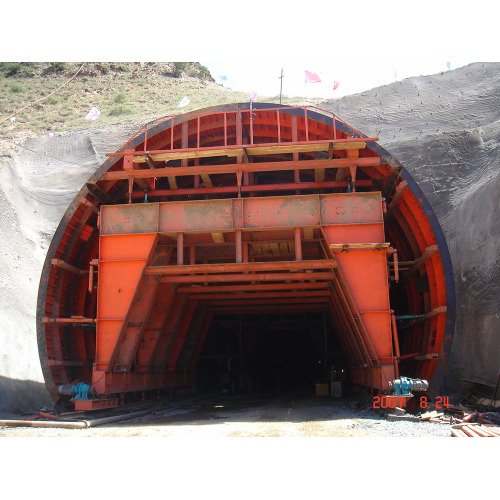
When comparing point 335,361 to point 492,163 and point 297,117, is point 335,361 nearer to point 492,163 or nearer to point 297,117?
point 492,163

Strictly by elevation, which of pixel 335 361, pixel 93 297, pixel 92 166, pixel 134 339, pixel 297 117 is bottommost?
pixel 335 361

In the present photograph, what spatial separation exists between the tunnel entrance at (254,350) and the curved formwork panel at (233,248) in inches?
206

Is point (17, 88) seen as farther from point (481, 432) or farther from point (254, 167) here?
point (481, 432)

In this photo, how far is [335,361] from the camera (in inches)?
968

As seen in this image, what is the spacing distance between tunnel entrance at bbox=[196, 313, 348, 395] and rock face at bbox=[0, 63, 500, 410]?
6.09 m

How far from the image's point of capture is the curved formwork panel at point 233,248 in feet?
35.6

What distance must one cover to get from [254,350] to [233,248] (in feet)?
33.9

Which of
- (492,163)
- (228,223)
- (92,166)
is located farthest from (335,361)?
(92,166)

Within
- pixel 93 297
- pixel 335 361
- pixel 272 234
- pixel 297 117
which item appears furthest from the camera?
pixel 335 361

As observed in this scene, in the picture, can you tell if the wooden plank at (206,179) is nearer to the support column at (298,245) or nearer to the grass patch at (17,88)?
the support column at (298,245)

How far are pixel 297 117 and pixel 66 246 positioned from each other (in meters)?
6.78

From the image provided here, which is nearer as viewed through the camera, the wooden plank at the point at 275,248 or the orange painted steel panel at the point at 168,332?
the wooden plank at the point at 275,248

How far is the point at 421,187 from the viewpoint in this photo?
19969mm

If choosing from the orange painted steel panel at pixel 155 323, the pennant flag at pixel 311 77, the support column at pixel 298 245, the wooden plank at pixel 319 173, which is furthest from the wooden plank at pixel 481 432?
the pennant flag at pixel 311 77
